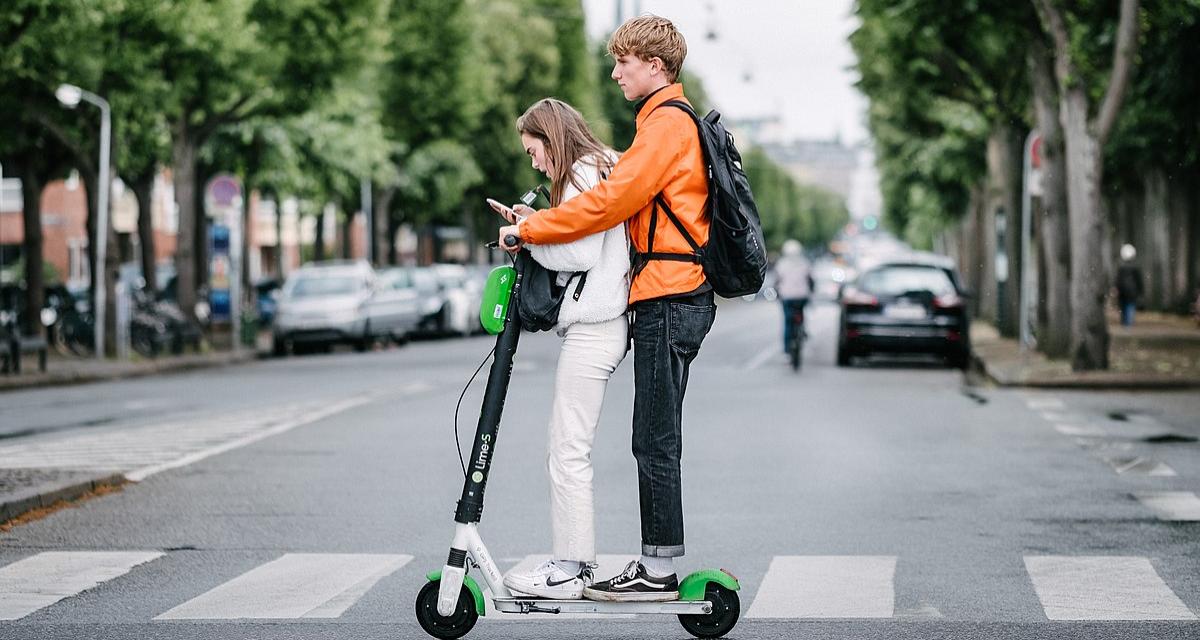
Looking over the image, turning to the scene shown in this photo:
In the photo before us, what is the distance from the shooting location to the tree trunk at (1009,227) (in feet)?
104

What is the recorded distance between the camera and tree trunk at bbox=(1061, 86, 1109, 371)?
72.6 ft

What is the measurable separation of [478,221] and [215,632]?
2585 inches

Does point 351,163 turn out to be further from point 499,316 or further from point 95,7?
point 499,316

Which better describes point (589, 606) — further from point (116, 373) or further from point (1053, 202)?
point (116, 373)

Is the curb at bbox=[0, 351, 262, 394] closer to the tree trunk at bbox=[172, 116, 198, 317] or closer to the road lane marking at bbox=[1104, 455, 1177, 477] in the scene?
the tree trunk at bbox=[172, 116, 198, 317]

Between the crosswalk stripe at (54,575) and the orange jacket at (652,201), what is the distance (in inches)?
100

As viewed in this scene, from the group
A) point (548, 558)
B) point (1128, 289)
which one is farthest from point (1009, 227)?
point (548, 558)

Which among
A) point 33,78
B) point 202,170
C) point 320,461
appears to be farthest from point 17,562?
point 202,170

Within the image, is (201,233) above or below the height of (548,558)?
above

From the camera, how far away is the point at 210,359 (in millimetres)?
30391

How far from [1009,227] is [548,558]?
26.5 meters

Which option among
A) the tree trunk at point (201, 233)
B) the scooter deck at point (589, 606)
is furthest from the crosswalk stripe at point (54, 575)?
the tree trunk at point (201, 233)

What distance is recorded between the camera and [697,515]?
389 inches

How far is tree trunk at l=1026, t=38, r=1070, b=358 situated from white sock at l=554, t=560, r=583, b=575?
20016 millimetres
